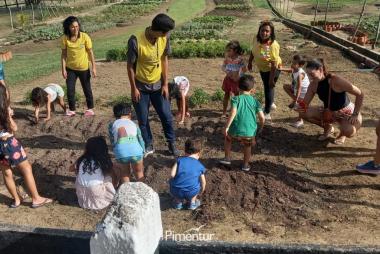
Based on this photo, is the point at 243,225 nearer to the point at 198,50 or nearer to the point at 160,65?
the point at 160,65

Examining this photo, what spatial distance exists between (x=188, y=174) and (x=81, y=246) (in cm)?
159

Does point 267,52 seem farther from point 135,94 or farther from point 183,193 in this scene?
point 183,193

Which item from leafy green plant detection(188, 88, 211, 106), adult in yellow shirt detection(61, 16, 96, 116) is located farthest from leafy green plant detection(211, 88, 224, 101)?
adult in yellow shirt detection(61, 16, 96, 116)

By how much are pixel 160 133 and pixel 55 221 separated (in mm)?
2394

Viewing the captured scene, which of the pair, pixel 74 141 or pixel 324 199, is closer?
pixel 324 199

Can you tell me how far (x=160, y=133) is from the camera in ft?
19.0

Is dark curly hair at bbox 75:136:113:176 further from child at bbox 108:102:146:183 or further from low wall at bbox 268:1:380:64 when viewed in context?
low wall at bbox 268:1:380:64

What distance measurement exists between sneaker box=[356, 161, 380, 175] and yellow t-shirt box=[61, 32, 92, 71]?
15.8 feet

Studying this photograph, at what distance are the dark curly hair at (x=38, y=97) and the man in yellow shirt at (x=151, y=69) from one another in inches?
96.8

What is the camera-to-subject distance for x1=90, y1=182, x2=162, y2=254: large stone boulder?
179 centimetres

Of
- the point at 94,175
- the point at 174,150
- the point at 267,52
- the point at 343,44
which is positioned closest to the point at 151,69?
the point at 174,150

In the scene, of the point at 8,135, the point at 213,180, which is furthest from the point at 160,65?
the point at 8,135

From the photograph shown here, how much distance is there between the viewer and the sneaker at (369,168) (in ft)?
14.2


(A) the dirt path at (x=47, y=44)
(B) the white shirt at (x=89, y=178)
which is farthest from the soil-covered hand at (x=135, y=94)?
(A) the dirt path at (x=47, y=44)
